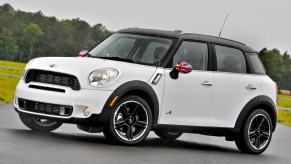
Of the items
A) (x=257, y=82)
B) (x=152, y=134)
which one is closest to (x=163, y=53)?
(x=257, y=82)

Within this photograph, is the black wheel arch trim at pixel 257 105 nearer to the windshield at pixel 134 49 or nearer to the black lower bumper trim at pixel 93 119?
the windshield at pixel 134 49

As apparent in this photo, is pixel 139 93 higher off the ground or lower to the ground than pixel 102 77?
lower

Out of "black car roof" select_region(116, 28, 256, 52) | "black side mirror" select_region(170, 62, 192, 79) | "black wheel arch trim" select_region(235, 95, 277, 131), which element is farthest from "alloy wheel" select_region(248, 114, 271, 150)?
"black side mirror" select_region(170, 62, 192, 79)

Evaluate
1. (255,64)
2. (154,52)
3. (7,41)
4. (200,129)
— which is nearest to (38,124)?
(154,52)

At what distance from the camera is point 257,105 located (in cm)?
1235

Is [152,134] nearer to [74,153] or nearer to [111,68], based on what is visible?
[111,68]

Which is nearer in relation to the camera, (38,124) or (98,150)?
(98,150)

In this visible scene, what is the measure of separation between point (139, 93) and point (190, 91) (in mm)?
968

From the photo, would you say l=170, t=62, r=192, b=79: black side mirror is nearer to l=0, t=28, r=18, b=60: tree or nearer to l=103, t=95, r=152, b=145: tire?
l=103, t=95, r=152, b=145: tire

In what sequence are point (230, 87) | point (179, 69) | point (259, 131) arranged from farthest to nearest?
1. point (259, 131)
2. point (230, 87)
3. point (179, 69)

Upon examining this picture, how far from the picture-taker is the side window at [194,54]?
443 inches

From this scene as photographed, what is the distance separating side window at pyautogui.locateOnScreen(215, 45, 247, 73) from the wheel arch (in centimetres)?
169

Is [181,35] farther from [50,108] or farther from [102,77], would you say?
[50,108]

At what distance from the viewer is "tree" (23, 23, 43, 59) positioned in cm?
18338
